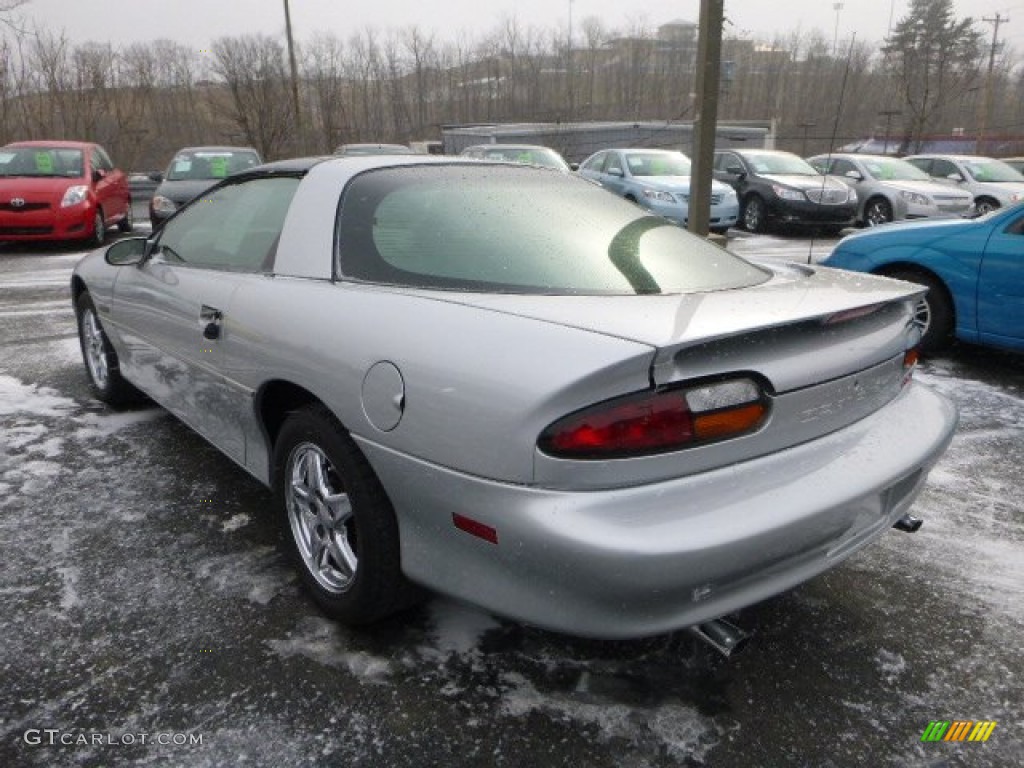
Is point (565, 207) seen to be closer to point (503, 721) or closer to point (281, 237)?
point (281, 237)

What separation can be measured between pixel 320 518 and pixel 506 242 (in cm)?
100

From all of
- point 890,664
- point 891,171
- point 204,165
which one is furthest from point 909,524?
point 891,171

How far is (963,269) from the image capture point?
4.99m

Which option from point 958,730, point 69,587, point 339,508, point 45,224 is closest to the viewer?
point 958,730

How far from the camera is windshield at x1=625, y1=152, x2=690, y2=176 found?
498 inches

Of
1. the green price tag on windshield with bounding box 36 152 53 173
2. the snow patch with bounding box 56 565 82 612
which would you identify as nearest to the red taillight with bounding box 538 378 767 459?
the snow patch with bounding box 56 565 82 612

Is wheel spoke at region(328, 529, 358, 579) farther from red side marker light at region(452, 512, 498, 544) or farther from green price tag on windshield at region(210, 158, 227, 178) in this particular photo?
green price tag on windshield at region(210, 158, 227, 178)

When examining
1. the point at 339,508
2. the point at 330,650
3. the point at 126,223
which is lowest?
the point at 330,650

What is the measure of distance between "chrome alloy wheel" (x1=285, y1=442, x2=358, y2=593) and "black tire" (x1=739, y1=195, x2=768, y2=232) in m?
12.1

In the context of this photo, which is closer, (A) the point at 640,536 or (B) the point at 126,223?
(A) the point at 640,536

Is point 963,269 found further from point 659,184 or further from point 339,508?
point 659,184

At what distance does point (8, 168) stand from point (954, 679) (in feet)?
41.9

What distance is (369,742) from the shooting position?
5.97 ft

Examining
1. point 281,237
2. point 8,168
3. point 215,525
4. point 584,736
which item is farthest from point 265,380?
point 8,168
